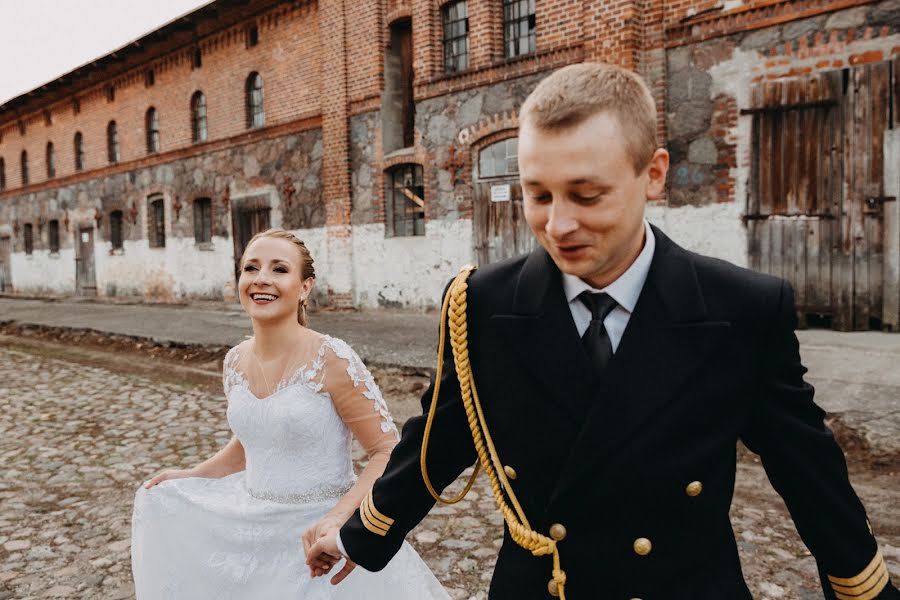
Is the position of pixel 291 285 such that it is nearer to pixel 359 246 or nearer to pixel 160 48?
pixel 359 246

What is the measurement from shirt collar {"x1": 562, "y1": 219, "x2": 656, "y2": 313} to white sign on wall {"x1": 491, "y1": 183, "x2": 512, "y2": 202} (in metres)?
10.2

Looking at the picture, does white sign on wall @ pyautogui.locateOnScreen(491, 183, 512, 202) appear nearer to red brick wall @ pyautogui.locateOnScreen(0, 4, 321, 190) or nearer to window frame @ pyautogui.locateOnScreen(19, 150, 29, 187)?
red brick wall @ pyautogui.locateOnScreen(0, 4, 321, 190)

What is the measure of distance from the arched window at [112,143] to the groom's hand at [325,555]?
73.0 feet

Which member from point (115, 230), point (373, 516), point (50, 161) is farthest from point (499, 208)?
point (50, 161)

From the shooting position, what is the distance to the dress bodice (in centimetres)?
256

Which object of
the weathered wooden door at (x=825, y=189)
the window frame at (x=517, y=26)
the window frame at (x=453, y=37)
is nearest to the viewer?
the weathered wooden door at (x=825, y=189)

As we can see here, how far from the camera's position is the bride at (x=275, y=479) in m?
2.38

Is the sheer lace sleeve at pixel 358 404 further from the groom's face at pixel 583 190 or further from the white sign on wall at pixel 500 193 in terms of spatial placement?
the white sign on wall at pixel 500 193

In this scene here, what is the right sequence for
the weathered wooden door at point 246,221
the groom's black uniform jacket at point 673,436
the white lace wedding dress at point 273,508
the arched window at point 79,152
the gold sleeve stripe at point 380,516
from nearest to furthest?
the groom's black uniform jacket at point 673,436, the gold sleeve stripe at point 380,516, the white lace wedding dress at point 273,508, the weathered wooden door at point 246,221, the arched window at point 79,152

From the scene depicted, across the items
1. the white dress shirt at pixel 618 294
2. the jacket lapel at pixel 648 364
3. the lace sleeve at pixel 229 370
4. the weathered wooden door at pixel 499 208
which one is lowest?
the lace sleeve at pixel 229 370

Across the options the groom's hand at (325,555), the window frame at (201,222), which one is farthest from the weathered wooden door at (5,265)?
the groom's hand at (325,555)

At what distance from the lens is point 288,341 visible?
2.67m

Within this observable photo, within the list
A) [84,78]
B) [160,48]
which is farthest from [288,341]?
[84,78]

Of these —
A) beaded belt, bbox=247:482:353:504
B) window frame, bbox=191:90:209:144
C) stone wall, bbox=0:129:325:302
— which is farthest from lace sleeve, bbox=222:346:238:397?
window frame, bbox=191:90:209:144
